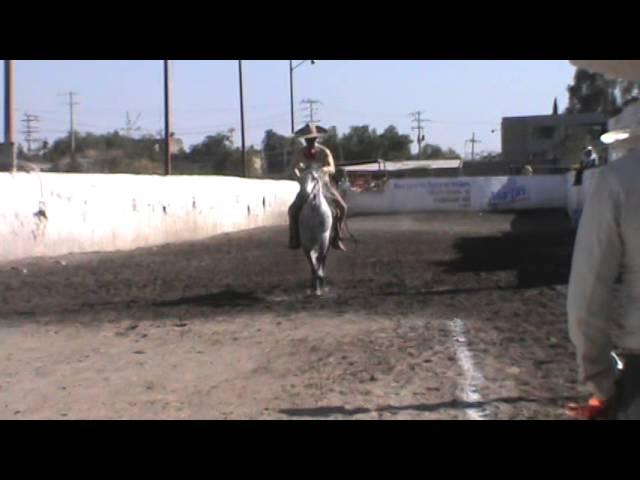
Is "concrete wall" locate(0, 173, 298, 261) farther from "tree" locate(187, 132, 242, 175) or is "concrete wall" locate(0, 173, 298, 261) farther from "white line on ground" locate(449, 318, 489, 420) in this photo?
"tree" locate(187, 132, 242, 175)

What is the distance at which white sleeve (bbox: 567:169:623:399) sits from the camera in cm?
269

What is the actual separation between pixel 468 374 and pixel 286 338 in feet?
8.13

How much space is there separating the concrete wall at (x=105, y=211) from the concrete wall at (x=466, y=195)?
11.1 metres

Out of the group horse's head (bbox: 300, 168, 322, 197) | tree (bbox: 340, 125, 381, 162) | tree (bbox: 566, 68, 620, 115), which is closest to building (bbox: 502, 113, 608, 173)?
tree (bbox: 566, 68, 620, 115)

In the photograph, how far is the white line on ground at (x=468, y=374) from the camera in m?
6.16

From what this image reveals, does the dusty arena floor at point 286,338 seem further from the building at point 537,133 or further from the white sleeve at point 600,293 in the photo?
the building at point 537,133

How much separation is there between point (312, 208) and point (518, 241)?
9369 mm

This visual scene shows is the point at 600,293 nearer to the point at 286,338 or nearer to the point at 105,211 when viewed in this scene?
the point at 286,338

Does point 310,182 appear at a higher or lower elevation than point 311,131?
lower

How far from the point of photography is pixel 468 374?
24.2 ft

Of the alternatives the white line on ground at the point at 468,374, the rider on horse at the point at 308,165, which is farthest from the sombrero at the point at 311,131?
the white line on ground at the point at 468,374

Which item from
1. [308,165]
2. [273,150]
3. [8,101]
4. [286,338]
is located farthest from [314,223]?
[273,150]

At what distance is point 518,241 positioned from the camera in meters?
20.6
